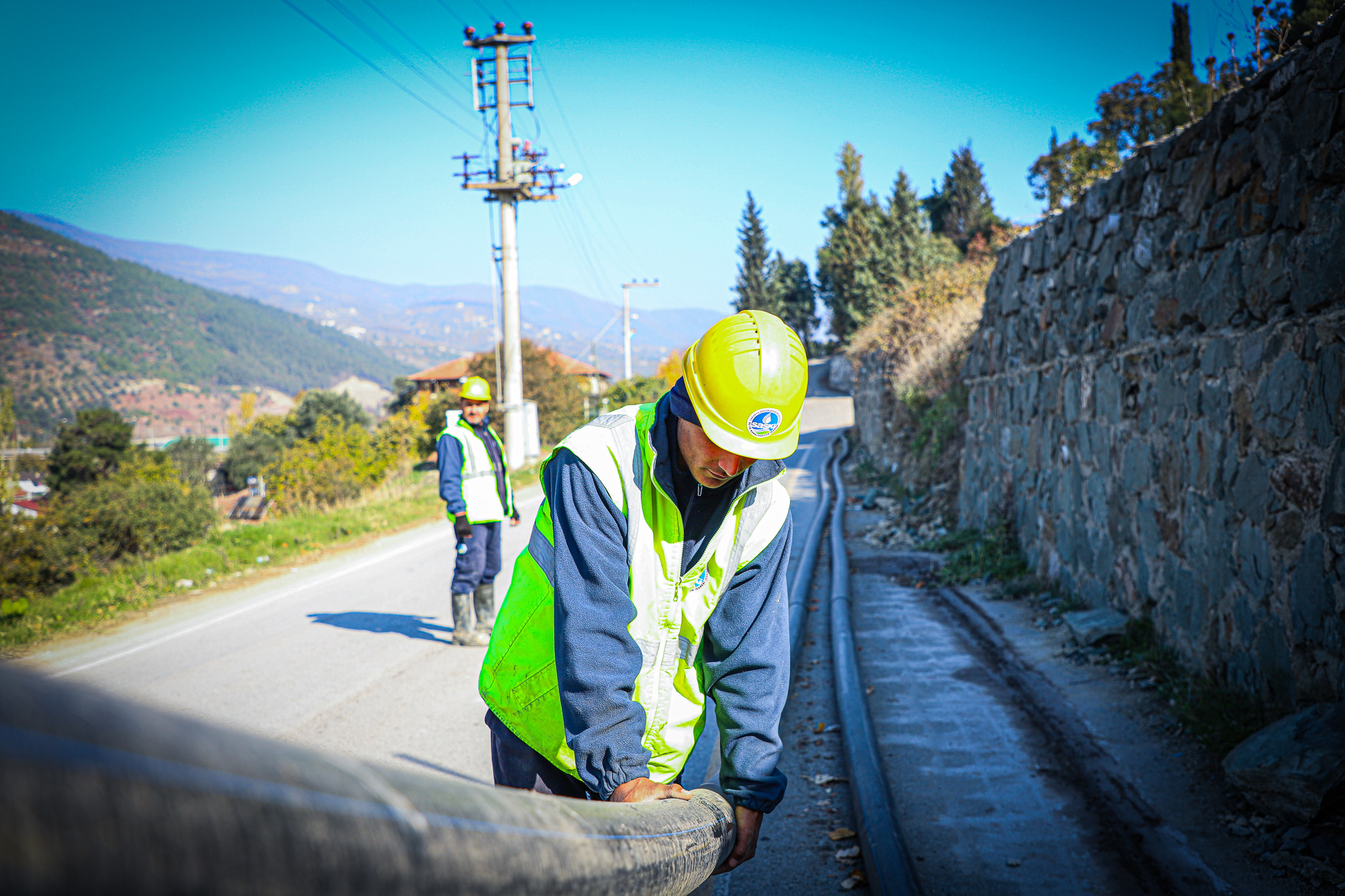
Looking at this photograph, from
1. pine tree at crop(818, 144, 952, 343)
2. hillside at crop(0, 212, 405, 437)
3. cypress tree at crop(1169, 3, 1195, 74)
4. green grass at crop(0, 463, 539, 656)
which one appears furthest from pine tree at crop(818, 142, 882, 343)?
hillside at crop(0, 212, 405, 437)

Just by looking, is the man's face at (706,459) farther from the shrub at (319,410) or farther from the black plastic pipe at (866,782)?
the shrub at (319,410)

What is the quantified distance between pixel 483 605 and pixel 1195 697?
557 cm

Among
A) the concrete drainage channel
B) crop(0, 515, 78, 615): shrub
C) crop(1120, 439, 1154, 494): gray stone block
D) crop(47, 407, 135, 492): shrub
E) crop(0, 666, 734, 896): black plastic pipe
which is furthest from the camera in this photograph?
crop(47, 407, 135, 492): shrub

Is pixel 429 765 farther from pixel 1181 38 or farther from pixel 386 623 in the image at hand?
pixel 1181 38

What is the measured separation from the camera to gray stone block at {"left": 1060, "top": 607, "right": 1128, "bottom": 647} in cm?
613

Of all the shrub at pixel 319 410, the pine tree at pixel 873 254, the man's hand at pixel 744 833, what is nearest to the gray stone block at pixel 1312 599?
the man's hand at pixel 744 833

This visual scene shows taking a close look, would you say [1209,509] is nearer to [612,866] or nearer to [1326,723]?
[1326,723]

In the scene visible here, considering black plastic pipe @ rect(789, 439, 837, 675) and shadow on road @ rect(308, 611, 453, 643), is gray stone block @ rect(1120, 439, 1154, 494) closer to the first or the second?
black plastic pipe @ rect(789, 439, 837, 675)

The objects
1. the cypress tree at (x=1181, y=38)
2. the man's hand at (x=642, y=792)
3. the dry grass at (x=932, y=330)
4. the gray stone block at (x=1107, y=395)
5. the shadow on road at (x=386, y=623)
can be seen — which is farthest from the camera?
the cypress tree at (x=1181, y=38)

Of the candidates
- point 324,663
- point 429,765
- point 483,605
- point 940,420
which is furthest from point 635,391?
point 429,765

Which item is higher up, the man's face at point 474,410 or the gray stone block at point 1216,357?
the gray stone block at point 1216,357

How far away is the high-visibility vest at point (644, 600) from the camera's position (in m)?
2.14

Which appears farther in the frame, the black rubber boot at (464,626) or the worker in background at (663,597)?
the black rubber boot at (464,626)

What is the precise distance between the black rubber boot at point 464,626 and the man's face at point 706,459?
5.64 m
